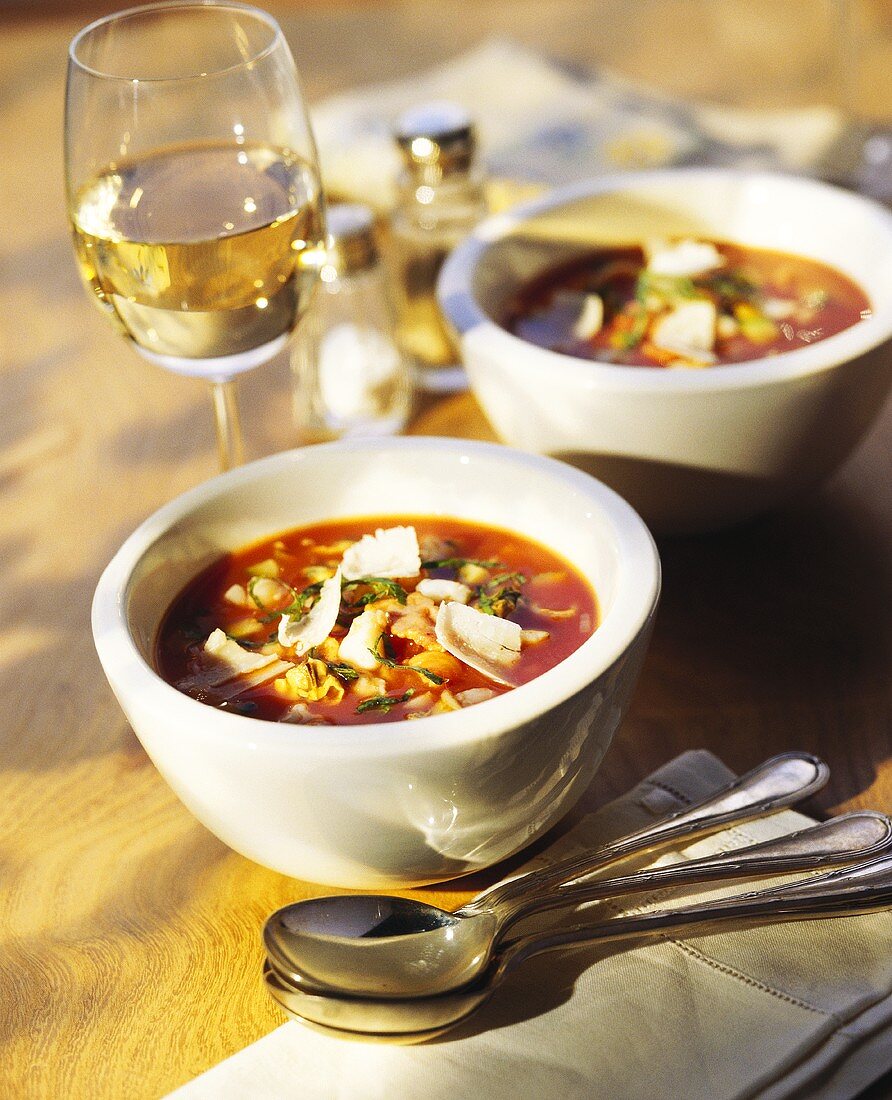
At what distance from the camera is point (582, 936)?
0.85 meters

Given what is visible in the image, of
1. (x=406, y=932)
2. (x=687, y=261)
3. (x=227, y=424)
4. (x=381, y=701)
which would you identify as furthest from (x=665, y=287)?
(x=406, y=932)

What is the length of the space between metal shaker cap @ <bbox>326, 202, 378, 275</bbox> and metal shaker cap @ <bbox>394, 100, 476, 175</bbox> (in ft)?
0.39

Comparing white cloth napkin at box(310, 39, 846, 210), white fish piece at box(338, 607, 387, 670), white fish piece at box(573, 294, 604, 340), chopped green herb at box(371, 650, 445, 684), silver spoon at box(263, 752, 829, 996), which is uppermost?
white fish piece at box(338, 607, 387, 670)

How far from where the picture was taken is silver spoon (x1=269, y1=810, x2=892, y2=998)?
0.81 meters

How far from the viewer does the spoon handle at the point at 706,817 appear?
34.5 inches

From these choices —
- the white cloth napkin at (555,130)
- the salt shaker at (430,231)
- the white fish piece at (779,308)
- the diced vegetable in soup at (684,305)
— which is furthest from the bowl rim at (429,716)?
the white cloth napkin at (555,130)

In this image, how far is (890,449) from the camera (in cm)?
146

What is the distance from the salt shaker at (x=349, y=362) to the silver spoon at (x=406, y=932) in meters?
0.76

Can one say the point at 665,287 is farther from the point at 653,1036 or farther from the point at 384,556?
the point at 653,1036

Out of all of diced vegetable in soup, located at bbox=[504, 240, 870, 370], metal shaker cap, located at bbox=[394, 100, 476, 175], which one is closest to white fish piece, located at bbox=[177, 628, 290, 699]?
diced vegetable in soup, located at bbox=[504, 240, 870, 370]

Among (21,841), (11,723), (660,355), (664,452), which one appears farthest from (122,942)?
(660,355)

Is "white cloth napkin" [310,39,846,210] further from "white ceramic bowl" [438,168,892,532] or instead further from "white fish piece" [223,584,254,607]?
"white fish piece" [223,584,254,607]

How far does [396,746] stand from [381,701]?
106 millimetres

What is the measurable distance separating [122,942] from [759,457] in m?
0.70
